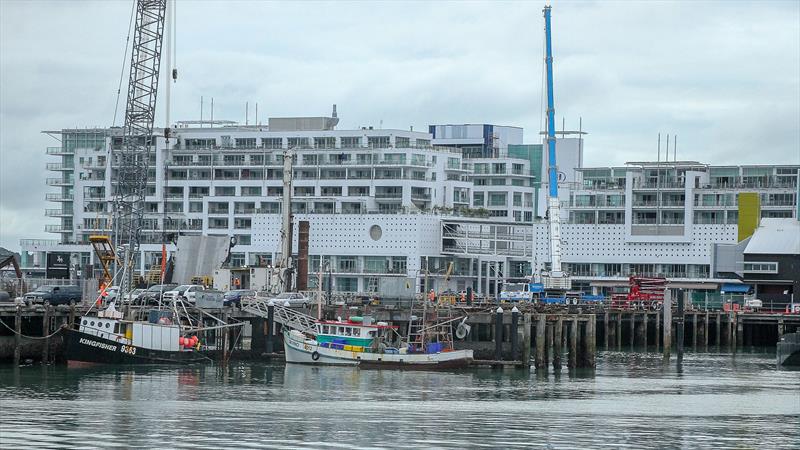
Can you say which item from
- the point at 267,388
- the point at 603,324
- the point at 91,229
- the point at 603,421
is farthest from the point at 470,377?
the point at 91,229

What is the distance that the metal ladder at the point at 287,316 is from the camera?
8219cm

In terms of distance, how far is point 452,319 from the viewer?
8088cm

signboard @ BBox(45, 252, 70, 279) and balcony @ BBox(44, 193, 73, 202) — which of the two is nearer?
signboard @ BBox(45, 252, 70, 279)

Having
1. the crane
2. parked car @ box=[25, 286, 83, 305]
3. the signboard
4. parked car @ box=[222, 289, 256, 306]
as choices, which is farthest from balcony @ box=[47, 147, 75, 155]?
→ parked car @ box=[222, 289, 256, 306]

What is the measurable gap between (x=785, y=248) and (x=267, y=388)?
66036 mm

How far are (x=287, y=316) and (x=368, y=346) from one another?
16.9ft

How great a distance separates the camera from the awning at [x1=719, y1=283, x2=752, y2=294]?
128 metres

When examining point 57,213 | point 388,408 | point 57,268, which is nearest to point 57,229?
point 57,213

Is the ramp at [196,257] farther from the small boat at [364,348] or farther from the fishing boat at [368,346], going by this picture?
the small boat at [364,348]

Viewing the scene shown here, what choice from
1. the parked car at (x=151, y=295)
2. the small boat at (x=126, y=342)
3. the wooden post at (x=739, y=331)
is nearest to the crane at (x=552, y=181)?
the wooden post at (x=739, y=331)

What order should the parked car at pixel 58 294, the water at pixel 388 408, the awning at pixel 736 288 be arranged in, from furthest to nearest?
the awning at pixel 736 288, the parked car at pixel 58 294, the water at pixel 388 408

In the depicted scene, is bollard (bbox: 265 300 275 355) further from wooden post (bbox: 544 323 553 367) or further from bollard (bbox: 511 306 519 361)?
wooden post (bbox: 544 323 553 367)

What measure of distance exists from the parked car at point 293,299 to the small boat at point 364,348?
650cm

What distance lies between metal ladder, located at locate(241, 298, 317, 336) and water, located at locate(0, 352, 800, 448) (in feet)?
9.09
